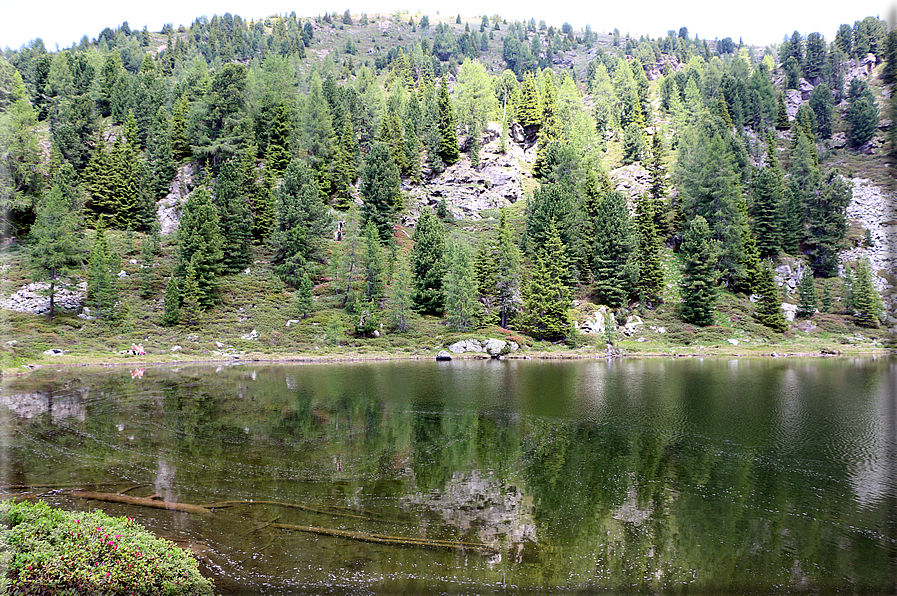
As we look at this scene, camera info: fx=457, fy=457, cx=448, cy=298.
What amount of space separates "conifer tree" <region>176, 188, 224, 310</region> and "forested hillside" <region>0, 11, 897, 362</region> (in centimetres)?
41

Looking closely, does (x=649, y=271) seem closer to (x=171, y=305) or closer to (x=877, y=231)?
(x=877, y=231)

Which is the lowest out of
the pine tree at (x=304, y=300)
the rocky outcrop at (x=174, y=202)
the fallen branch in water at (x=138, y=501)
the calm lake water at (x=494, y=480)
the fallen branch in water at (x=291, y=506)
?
the calm lake water at (x=494, y=480)

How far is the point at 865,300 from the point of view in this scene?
75.4 m

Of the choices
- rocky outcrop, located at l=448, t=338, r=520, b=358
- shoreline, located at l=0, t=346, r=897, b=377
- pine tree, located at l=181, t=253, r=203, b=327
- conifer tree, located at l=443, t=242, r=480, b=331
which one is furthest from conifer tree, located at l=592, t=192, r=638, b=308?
pine tree, located at l=181, t=253, r=203, b=327

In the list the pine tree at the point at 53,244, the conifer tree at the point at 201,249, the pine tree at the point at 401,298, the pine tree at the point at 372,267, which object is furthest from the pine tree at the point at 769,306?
the pine tree at the point at 53,244

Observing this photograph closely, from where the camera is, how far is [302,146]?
9900cm

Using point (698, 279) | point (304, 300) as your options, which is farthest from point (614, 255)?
point (304, 300)

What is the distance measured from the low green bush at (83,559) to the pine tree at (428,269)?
6421 cm

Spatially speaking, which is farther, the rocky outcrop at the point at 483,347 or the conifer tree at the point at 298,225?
the conifer tree at the point at 298,225

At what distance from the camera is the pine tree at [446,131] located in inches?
4412

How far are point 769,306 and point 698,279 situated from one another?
12361 millimetres

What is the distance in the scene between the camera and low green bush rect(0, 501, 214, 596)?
832cm

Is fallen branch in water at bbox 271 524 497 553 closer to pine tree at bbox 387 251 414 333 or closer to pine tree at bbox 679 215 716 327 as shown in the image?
pine tree at bbox 387 251 414 333

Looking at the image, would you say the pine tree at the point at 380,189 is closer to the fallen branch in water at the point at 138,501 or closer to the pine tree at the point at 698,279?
the pine tree at the point at 698,279
